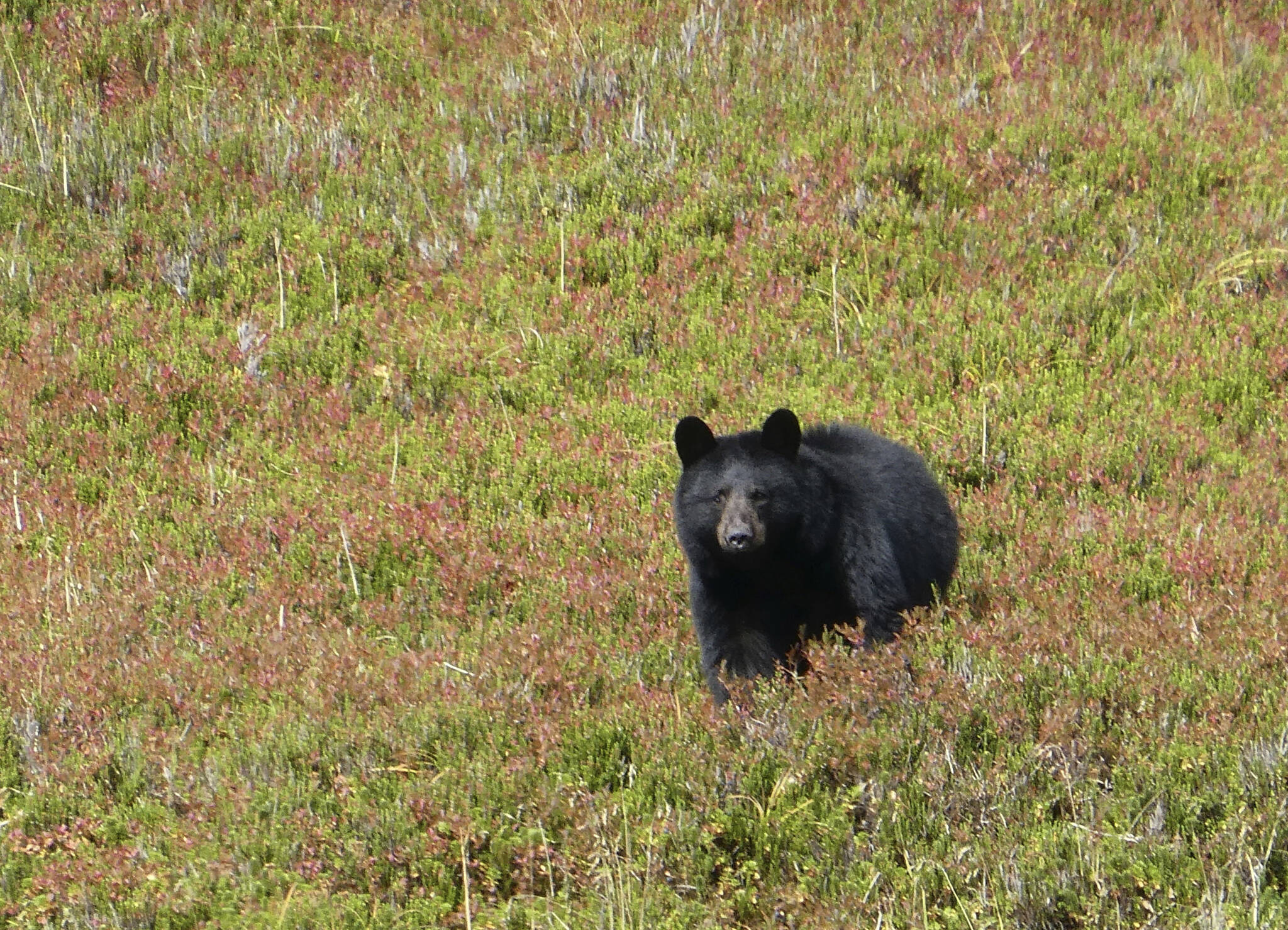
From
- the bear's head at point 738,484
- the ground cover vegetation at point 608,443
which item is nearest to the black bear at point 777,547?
the bear's head at point 738,484

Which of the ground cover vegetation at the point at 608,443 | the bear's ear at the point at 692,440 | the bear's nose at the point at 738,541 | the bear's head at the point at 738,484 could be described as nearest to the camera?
the ground cover vegetation at the point at 608,443

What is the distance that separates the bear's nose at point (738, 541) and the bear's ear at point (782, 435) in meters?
0.46

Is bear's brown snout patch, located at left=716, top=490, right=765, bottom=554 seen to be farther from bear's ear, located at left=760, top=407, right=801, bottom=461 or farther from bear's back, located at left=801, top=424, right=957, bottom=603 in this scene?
bear's back, located at left=801, top=424, right=957, bottom=603

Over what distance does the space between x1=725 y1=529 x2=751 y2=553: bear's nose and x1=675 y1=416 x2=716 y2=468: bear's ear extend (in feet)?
1.63

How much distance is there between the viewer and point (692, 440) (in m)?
5.95

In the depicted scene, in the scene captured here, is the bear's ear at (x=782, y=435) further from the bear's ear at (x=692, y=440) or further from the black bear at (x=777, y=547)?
the bear's ear at (x=692, y=440)

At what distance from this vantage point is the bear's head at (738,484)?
5.71m

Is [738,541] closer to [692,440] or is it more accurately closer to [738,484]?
[738,484]

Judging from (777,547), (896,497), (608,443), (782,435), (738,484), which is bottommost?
(608,443)

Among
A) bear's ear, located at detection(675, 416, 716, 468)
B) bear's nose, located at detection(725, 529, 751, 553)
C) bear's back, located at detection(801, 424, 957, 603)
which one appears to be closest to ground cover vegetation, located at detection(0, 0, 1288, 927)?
bear's back, located at detection(801, 424, 957, 603)

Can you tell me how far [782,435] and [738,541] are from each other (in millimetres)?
546

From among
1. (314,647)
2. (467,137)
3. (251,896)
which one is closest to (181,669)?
(314,647)

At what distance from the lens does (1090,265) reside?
9109 mm

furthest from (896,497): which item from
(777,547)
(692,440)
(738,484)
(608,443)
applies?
(608,443)
